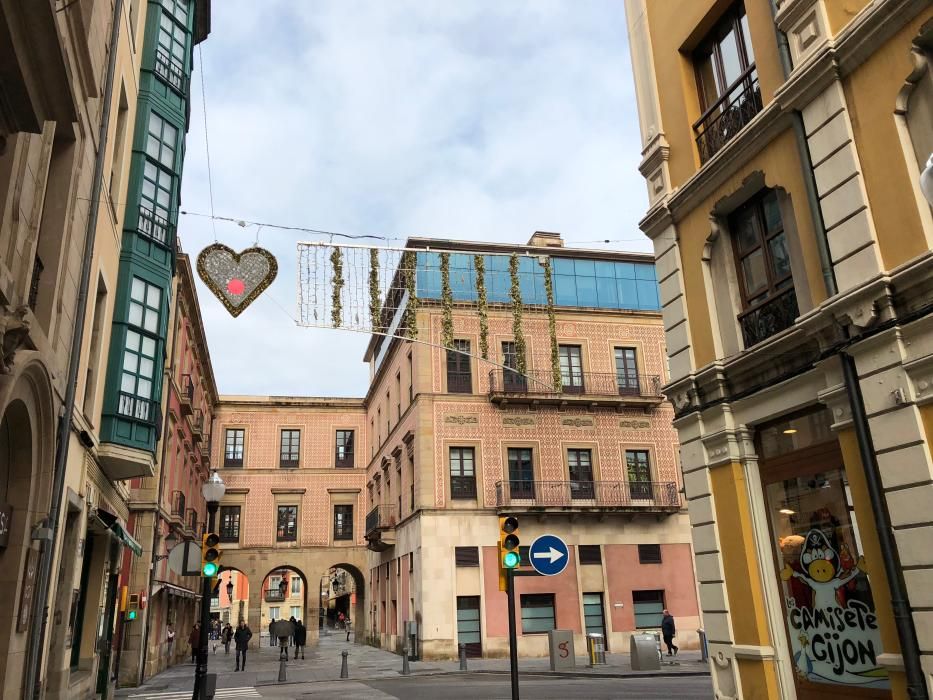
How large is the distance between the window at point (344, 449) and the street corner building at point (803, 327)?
123ft

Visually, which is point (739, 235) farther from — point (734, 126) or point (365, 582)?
point (365, 582)

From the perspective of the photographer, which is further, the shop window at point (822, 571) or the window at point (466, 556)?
the window at point (466, 556)

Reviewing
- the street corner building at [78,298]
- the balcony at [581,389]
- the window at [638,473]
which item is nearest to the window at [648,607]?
the window at [638,473]

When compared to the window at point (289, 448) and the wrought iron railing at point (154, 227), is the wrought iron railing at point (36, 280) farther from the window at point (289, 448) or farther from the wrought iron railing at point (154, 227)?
the window at point (289, 448)

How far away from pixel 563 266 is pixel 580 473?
894cm

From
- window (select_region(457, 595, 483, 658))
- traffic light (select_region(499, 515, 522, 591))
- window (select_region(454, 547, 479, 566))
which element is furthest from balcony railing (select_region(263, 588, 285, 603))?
traffic light (select_region(499, 515, 522, 591))

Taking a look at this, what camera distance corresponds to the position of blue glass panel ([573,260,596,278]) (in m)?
33.6

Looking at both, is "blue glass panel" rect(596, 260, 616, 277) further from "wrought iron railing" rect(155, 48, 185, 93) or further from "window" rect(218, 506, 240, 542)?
"window" rect(218, 506, 240, 542)

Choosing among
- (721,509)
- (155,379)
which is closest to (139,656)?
(155,379)

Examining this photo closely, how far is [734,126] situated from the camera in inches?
428

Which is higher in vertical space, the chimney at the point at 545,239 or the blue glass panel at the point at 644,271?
the chimney at the point at 545,239

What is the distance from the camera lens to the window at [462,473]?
1194 inches

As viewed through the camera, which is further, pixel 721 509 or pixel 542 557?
pixel 542 557

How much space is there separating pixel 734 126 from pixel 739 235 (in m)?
1.55
